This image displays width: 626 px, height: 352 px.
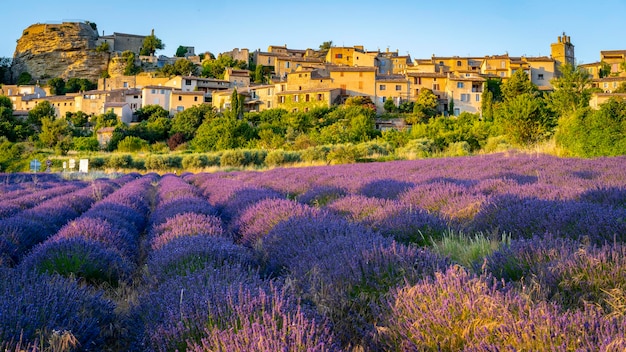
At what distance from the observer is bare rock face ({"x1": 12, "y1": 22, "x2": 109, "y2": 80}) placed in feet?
286

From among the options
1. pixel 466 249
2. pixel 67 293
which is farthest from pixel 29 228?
pixel 466 249

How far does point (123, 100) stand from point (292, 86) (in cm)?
2536

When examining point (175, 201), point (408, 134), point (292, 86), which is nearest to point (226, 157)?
point (408, 134)

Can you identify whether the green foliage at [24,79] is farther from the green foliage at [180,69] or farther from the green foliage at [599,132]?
the green foliage at [599,132]

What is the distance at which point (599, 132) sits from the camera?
1412cm

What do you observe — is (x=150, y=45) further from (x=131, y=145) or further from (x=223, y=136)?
(x=223, y=136)

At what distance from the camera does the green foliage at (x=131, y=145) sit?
148 ft

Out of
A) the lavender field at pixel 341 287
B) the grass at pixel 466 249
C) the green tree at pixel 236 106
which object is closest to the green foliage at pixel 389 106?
the green tree at pixel 236 106

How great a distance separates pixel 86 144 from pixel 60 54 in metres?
50.2

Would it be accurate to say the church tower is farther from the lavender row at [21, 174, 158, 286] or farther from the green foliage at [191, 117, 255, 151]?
the lavender row at [21, 174, 158, 286]

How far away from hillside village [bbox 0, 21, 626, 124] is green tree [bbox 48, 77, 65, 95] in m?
1.96

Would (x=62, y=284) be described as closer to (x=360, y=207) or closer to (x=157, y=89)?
(x=360, y=207)

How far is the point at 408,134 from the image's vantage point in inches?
1362

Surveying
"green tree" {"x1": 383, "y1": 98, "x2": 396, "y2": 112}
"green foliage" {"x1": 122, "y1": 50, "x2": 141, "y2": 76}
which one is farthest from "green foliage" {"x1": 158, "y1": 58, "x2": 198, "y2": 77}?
"green tree" {"x1": 383, "y1": 98, "x2": 396, "y2": 112}
